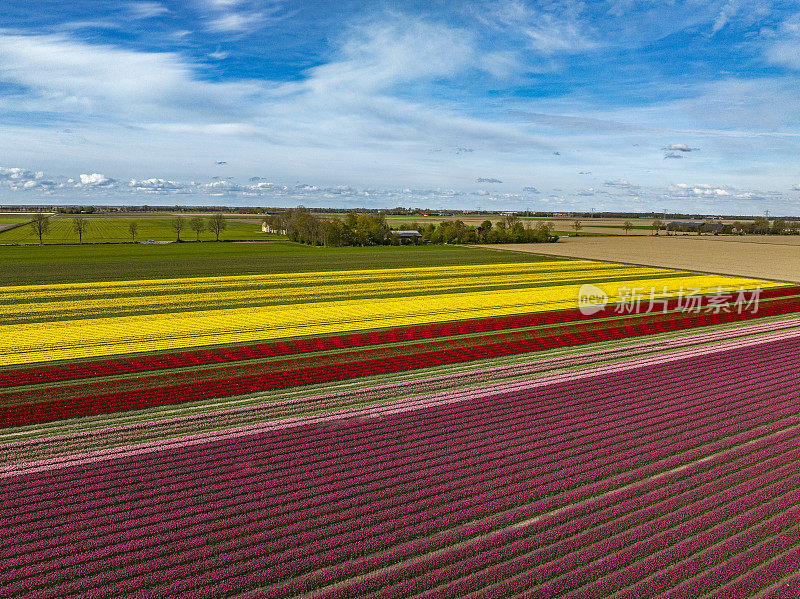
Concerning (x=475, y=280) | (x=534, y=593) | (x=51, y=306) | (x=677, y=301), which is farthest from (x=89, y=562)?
(x=475, y=280)

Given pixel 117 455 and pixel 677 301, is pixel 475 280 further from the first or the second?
pixel 117 455

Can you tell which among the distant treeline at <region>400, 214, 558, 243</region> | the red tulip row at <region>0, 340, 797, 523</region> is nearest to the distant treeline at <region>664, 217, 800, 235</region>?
the distant treeline at <region>400, 214, 558, 243</region>

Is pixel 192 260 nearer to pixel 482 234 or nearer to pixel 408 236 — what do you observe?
pixel 408 236

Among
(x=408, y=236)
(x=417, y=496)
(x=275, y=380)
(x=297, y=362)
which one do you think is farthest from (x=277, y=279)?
(x=408, y=236)

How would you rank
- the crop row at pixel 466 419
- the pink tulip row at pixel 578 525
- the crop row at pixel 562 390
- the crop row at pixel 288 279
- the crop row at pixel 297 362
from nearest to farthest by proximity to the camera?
the pink tulip row at pixel 578 525 < the crop row at pixel 466 419 < the crop row at pixel 562 390 < the crop row at pixel 297 362 < the crop row at pixel 288 279

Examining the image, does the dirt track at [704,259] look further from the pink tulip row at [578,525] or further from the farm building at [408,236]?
the pink tulip row at [578,525]

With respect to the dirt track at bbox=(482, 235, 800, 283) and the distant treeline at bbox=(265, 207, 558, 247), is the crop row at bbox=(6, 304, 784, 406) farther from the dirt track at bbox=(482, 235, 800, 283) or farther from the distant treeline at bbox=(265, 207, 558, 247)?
the distant treeline at bbox=(265, 207, 558, 247)

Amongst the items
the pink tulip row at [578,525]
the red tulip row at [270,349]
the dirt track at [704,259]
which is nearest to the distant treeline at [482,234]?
the dirt track at [704,259]
